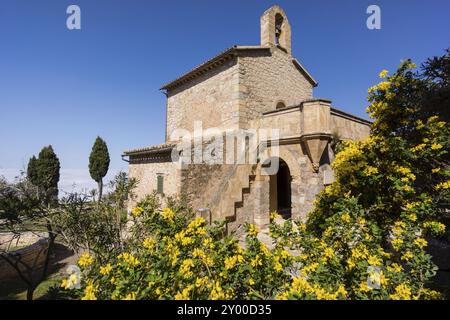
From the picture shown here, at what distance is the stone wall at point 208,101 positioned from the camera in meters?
11.2

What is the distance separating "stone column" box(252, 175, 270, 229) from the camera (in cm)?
977

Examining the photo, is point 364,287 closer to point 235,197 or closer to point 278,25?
point 235,197

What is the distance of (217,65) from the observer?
12.2 meters

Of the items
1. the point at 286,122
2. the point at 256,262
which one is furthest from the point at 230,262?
the point at 286,122

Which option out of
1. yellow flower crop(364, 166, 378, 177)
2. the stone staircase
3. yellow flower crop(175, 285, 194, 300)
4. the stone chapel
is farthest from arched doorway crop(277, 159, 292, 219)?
yellow flower crop(175, 285, 194, 300)

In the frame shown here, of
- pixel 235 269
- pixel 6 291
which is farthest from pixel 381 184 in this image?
pixel 6 291

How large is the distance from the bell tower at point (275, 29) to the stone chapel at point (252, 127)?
0.05 metres

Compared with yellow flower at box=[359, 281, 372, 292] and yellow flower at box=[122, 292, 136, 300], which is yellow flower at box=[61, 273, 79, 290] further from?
yellow flower at box=[359, 281, 372, 292]

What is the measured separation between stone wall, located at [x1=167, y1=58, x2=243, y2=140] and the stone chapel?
0.06 meters

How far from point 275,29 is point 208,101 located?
5.95 m

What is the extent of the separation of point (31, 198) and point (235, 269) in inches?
228

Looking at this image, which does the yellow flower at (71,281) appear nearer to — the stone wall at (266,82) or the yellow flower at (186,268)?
the yellow flower at (186,268)

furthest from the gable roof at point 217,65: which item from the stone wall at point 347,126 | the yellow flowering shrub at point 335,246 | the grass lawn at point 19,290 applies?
the grass lawn at point 19,290
